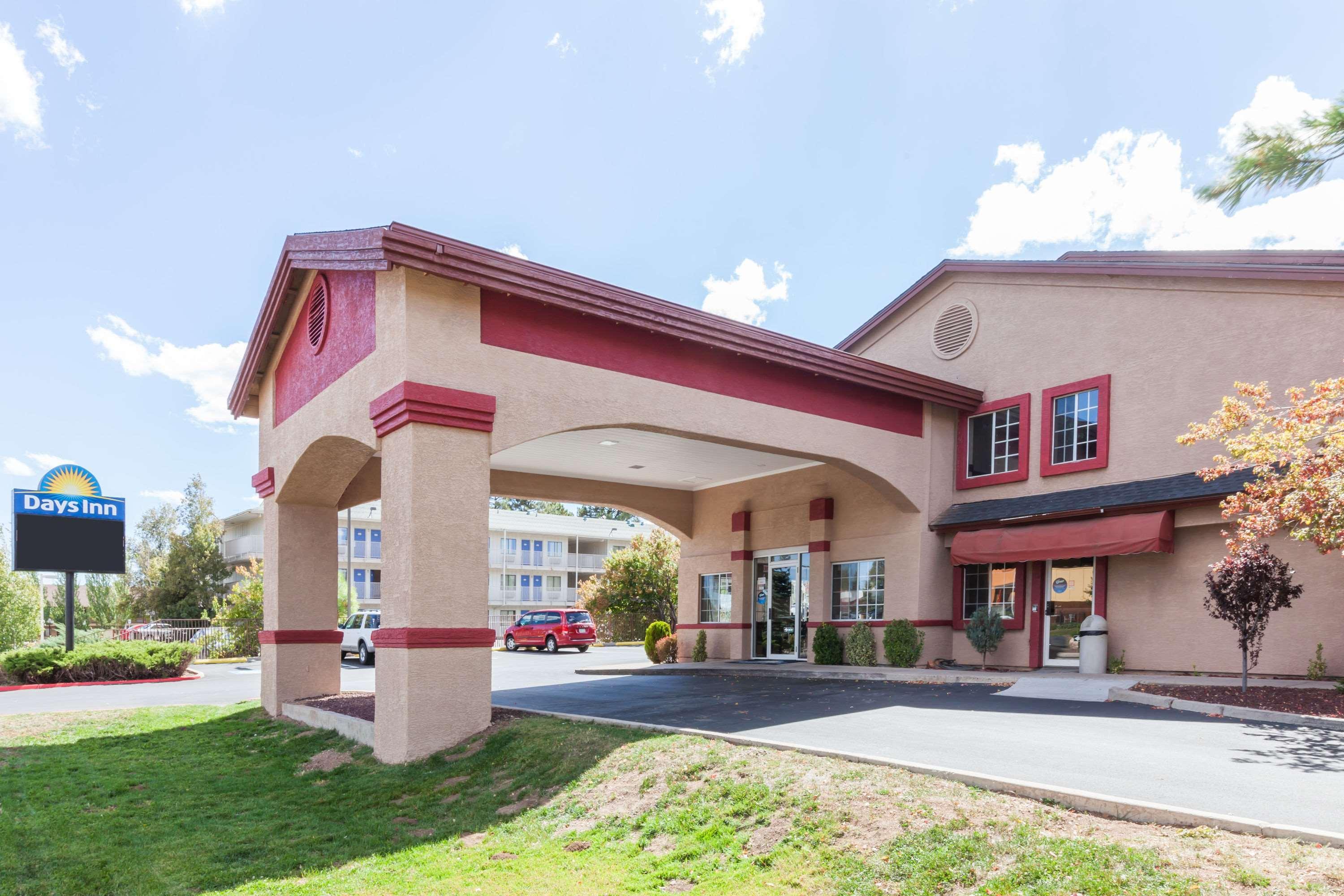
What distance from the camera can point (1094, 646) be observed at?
15.4m

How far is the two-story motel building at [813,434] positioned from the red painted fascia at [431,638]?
0.10 feet

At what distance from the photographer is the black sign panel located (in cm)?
2345

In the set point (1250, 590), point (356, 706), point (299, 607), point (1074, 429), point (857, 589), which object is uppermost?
point (1074, 429)

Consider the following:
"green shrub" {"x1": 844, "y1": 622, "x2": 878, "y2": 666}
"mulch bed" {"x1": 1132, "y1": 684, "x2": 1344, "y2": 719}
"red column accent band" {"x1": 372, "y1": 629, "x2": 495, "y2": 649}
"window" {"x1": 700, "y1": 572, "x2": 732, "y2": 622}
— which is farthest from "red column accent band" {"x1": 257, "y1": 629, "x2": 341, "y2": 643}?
"mulch bed" {"x1": 1132, "y1": 684, "x2": 1344, "y2": 719}

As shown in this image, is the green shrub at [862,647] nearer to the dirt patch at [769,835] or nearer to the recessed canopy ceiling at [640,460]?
the recessed canopy ceiling at [640,460]

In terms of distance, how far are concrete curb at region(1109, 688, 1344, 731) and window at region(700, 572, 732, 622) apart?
1118 centimetres

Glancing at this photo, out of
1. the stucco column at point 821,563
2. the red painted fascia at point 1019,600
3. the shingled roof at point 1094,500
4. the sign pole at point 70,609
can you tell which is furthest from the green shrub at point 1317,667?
the sign pole at point 70,609

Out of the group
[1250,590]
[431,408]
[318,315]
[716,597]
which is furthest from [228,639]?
[1250,590]

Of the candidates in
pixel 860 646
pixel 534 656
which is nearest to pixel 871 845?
pixel 860 646

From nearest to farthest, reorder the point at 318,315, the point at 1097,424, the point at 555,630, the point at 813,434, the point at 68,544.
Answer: the point at 318,315
the point at 813,434
the point at 1097,424
the point at 68,544
the point at 555,630

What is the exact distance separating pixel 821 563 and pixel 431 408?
38.6ft

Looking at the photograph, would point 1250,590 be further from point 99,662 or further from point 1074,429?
point 99,662

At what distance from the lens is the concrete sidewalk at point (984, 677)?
13.4 meters

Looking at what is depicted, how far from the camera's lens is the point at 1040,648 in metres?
16.6
